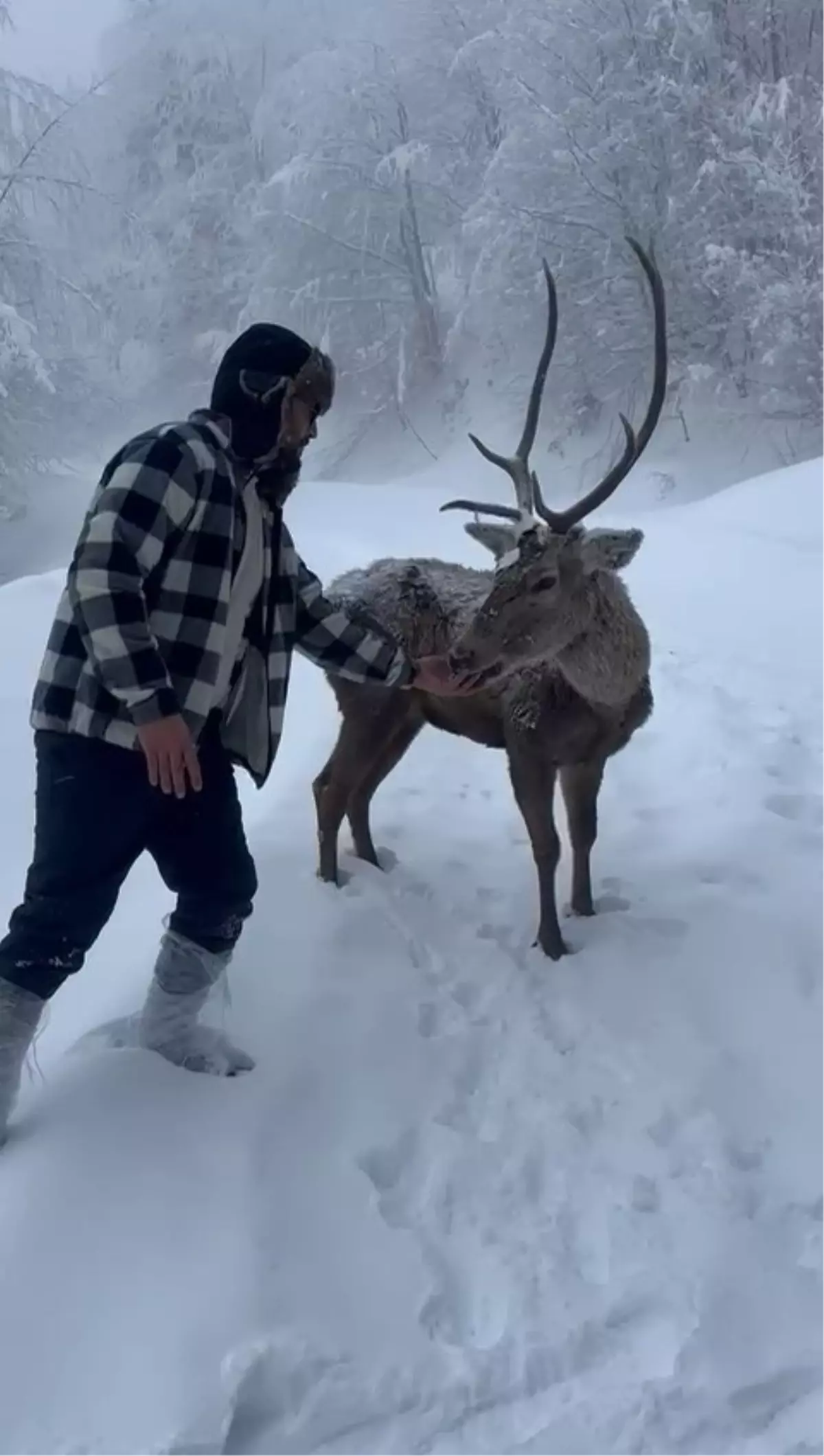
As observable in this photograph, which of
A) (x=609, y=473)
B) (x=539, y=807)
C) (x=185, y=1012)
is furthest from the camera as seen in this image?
(x=539, y=807)

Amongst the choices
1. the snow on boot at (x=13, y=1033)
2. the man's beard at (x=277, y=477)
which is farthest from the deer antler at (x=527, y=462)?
the snow on boot at (x=13, y=1033)

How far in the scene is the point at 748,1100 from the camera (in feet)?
8.36

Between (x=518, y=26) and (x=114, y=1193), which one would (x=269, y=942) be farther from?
(x=518, y=26)

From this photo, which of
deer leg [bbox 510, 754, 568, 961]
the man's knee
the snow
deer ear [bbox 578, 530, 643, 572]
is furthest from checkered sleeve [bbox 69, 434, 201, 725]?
deer leg [bbox 510, 754, 568, 961]

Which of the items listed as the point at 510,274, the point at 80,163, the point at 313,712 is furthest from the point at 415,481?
the point at 313,712

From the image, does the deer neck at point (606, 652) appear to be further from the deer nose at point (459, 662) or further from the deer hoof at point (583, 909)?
the deer hoof at point (583, 909)

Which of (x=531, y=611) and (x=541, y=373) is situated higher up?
(x=541, y=373)

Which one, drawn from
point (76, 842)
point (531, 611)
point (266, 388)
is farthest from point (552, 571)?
point (76, 842)

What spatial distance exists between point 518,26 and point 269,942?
1951cm

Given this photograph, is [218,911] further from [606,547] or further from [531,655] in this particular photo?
[606,547]

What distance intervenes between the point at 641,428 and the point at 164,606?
1.52 m

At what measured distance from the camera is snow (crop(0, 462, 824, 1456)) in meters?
1.78

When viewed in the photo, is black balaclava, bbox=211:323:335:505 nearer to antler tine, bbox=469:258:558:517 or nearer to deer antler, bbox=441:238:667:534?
deer antler, bbox=441:238:667:534

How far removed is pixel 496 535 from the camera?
3.40 meters
